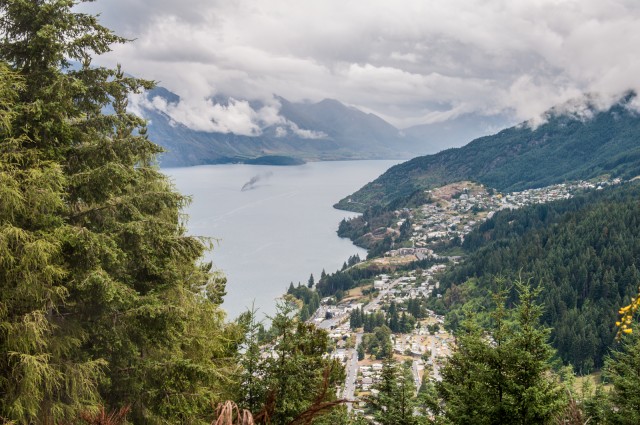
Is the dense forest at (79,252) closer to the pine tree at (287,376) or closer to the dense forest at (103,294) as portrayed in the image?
the dense forest at (103,294)

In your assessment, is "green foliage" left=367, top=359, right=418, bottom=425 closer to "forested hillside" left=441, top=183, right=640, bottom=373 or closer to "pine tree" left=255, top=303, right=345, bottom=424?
"pine tree" left=255, top=303, right=345, bottom=424

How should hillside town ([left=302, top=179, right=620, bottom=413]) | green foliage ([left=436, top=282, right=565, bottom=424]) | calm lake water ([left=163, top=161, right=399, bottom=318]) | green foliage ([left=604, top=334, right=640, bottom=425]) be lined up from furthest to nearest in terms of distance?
calm lake water ([left=163, top=161, right=399, bottom=318])
hillside town ([left=302, top=179, right=620, bottom=413])
green foliage ([left=604, top=334, right=640, bottom=425])
green foliage ([left=436, top=282, right=565, bottom=424])

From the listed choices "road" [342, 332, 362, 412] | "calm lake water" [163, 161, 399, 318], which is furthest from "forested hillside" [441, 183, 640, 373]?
"calm lake water" [163, 161, 399, 318]

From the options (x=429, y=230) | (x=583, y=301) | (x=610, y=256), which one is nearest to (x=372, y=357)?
(x=583, y=301)

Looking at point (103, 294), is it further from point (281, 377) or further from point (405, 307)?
point (405, 307)

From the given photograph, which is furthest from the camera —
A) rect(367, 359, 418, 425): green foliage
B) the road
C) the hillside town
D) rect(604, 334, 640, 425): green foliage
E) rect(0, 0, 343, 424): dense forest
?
the hillside town

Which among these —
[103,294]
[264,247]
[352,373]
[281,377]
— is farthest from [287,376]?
[264,247]
